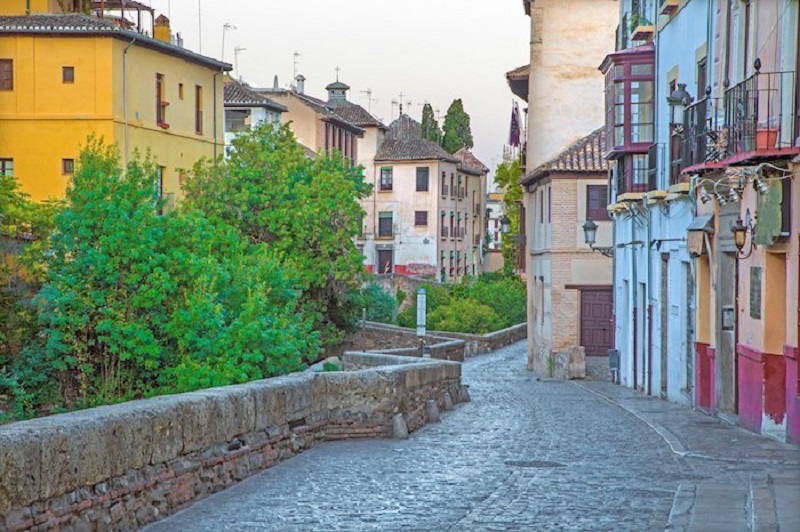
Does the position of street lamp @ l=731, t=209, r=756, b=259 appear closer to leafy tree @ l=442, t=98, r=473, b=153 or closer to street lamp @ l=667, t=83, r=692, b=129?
street lamp @ l=667, t=83, r=692, b=129

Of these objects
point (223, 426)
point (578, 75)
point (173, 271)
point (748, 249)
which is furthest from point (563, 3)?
point (223, 426)

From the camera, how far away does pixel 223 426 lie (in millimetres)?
11625

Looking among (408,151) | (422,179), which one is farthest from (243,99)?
(422,179)

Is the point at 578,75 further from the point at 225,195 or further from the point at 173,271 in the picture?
the point at 173,271

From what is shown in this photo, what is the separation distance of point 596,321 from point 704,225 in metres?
21.1

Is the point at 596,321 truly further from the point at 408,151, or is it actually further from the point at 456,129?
the point at 456,129

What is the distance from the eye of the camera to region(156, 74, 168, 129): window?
4197cm

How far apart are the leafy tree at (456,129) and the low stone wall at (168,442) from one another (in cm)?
9117

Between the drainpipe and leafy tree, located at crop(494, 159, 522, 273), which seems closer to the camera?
the drainpipe

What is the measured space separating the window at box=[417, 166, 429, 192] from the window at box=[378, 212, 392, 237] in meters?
2.64

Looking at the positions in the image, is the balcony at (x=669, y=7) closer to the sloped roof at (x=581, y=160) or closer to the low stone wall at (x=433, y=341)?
the low stone wall at (x=433, y=341)

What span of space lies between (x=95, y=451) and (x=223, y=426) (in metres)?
2.66

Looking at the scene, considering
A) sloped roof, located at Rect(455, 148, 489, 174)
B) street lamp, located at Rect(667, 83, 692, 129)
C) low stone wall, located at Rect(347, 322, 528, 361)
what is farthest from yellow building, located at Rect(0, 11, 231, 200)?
sloped roof, located at Rect(455, 148, 489, 174)

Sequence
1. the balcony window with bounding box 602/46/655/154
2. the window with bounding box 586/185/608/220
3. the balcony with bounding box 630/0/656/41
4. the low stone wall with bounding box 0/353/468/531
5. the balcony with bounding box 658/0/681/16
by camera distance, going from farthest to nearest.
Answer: the window with bounding box 586/185/608/220
the balcony window with bounding box 602/46/655/154
the balcony with bounding box 630/0/656/41
the balcony with bounding box 658/0/681/16
the low stone wall with bounding box 0/353/468/531
